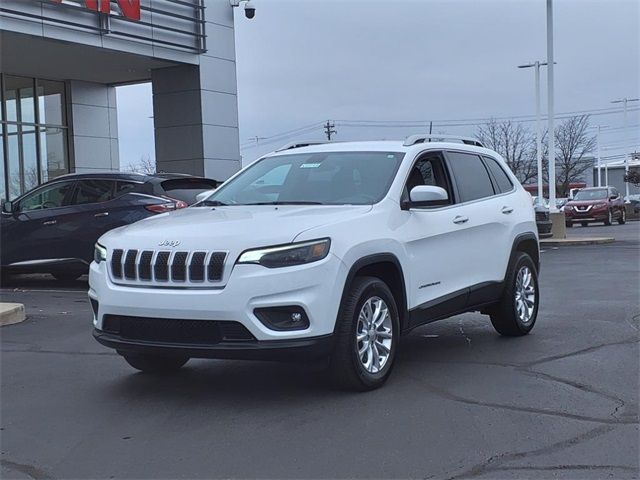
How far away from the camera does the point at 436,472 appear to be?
4094mm

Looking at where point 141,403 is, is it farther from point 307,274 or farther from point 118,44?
point 118,44

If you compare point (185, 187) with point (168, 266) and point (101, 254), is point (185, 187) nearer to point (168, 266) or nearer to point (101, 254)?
point (101, 254)

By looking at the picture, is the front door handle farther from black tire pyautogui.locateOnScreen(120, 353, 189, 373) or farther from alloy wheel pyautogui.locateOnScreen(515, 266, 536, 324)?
black tire pyautogui.locateOnScreen(120, 353, 189, 373)

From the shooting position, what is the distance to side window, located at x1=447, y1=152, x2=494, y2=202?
712 centimetres

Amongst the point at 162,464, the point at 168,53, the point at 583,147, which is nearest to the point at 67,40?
the point at 168,53

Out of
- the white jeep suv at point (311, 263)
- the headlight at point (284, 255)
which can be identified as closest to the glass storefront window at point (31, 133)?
the white jeep suv at point (311, 263)

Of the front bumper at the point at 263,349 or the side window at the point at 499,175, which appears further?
the side window at the point at 499,175

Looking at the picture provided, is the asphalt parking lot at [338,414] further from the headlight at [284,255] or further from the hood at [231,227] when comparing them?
the hood at [231,227]

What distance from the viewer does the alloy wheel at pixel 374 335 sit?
5.50 metres

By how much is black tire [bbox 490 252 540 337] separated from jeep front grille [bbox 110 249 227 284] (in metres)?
3.48

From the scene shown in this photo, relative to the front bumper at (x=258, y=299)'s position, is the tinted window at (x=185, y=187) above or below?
above

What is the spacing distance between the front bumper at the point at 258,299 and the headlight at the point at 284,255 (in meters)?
0.04

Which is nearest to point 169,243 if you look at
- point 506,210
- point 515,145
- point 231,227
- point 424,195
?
point 231,227

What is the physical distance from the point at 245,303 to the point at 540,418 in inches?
79.4
